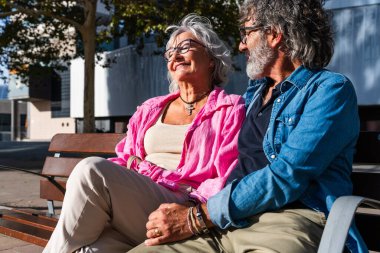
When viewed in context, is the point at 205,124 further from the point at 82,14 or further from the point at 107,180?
the point at 82,14

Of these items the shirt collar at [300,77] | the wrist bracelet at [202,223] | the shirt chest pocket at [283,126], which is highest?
the shirt collar at [300,77]

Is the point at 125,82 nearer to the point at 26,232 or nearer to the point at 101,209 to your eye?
the point at 26,232

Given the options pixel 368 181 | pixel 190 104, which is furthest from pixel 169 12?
pixel 368 181

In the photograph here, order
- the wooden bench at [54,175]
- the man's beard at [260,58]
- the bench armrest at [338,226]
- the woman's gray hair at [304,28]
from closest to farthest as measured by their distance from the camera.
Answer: the bench armrest at [338,226] → the woman's gray hair at [304,28] → the man's beard at [260,58] → the wooden bench at [54,175]

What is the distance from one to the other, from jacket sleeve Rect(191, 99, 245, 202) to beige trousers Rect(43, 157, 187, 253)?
0.34 meters

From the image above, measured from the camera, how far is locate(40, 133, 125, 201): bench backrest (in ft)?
11.3

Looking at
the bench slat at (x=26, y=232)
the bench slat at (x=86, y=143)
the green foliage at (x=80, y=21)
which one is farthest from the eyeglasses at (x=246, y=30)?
the green foliage at (x=80, y=21)

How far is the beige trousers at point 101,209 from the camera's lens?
80.3 inches

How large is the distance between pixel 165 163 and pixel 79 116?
25.3 metres

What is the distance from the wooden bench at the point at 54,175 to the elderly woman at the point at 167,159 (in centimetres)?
47

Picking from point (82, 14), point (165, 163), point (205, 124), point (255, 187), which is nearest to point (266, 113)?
point (255, 187)

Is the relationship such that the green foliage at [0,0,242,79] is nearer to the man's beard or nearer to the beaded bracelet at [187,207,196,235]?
the man's beard

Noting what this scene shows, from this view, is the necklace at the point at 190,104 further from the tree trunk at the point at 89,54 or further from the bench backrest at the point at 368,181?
the tree trunk at the point at 89,54

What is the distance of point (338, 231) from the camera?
1.39 meters
